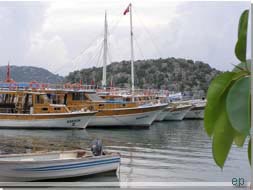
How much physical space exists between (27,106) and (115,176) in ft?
49.3

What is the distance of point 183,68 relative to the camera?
215ft

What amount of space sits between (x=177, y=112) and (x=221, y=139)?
3426 cm

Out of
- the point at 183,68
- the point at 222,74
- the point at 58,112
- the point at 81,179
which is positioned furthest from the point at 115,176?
the point at 183,68

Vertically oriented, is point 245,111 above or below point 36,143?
above

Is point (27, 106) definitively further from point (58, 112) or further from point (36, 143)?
point (36, 143)

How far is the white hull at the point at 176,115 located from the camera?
34094 millimetres

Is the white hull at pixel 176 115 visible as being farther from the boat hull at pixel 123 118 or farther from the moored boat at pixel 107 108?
the boat hull at pixel 123 118

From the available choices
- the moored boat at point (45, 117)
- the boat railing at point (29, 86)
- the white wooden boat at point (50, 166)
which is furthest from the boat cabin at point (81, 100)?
the white wooden boat at point (50, 166)

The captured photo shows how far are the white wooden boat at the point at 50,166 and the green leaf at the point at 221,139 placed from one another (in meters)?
8.76

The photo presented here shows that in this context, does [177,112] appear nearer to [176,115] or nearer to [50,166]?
[176,115]

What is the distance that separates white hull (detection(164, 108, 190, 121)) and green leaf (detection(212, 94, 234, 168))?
32722 mm

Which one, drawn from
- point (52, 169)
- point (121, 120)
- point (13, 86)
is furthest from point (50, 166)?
point (13, 86)

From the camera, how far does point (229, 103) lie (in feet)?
2.00

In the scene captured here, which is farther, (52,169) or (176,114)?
(176,114)
